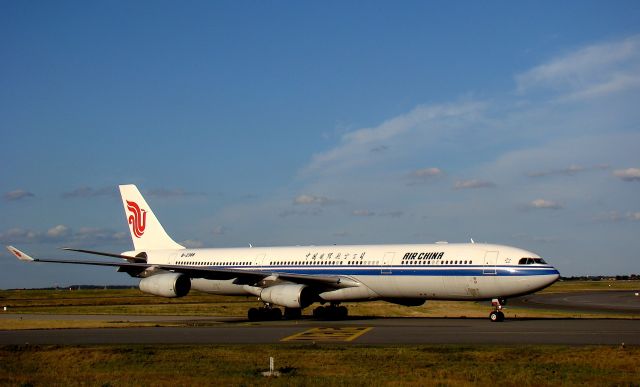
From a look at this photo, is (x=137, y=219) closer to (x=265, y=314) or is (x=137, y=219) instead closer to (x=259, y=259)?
(x=259, y=259)

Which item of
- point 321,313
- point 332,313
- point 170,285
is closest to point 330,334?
point 332,313

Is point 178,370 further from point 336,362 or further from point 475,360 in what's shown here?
point 475,360

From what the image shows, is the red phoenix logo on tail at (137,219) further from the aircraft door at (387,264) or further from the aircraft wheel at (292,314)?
the aircraft door at (387,264)

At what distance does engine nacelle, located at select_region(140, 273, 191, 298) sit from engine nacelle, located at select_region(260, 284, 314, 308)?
489 cm

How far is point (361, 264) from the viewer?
42.7 metres

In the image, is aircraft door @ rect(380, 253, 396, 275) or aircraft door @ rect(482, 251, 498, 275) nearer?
aircraft door @ rect(482, 251, 498, 275)

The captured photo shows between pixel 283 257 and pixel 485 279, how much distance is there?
1472cm

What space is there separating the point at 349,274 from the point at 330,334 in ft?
39.2

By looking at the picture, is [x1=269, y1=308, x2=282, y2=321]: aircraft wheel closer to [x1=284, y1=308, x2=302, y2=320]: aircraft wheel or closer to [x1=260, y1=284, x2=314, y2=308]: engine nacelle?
[x1=284, y1=308, x2=302, y2=320]: aircraft wheel

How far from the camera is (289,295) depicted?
41406 millimetres

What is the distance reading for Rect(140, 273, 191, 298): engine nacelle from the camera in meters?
43.2

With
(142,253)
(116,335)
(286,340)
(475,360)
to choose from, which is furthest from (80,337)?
(142,253)

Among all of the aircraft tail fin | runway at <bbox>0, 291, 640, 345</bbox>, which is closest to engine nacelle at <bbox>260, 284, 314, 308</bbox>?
runway at <bbox>0, 291, 640, 345</bbox>

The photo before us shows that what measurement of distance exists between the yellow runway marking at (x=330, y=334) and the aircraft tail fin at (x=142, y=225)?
24030 millimetres
